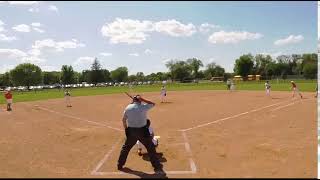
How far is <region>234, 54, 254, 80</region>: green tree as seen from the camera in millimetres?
129500

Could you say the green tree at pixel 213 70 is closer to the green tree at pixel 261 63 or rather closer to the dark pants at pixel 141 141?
the green tree at pixel 261 63

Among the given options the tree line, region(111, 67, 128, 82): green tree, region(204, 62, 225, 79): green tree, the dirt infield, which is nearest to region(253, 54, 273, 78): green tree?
the tree line

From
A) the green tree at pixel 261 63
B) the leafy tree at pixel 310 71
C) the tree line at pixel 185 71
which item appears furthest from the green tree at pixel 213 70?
the leafy tree at pixel 310 71

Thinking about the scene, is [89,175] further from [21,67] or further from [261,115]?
[21,67]

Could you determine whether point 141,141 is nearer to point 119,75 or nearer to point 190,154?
point 190,154

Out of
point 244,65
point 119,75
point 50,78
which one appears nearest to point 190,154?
point 244,65

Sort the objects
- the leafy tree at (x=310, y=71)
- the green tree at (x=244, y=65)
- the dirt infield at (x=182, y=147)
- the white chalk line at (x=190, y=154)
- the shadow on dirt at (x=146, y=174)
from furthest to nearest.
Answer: the green tree at (x=244, y=65), the leafy tree at (x=310, y=71), the white chalk line at (x=190, y=154), the dirt infield at (x=182, y=147), the shadow on dirt at (x=146, y=174)

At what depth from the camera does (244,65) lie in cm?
13012

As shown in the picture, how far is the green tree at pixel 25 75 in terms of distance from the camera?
11481 cm

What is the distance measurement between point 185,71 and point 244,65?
82.8ft

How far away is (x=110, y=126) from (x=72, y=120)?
155 inches

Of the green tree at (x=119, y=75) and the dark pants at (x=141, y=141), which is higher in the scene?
the green tree at (x=119, y=75)

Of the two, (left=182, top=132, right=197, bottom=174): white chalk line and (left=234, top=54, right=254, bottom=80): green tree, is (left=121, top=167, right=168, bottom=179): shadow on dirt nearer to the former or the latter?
(left=182, top=132, right=197, bottom=174): white chalk line

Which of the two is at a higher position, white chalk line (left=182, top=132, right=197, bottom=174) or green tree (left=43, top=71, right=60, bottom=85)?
green tree (left=43, top=71, right=60, bottom=85)
